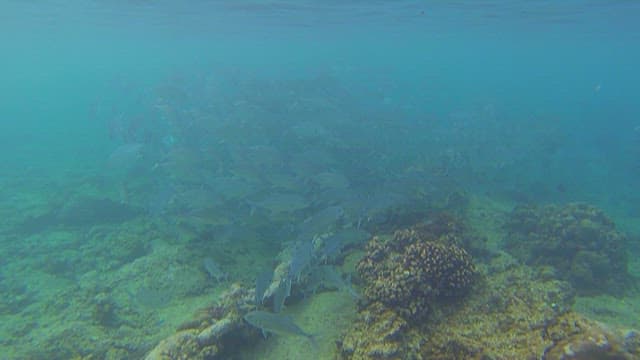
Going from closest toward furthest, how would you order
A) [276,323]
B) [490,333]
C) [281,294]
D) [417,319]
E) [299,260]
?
[490,333] → [417,319] → [276,323] → [281,294] → [299,260]

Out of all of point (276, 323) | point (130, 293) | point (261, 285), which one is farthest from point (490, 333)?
point (130, 293)

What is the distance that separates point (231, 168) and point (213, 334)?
24.8 feet

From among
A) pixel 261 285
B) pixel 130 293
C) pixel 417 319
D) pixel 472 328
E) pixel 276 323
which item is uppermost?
pixel 472 328

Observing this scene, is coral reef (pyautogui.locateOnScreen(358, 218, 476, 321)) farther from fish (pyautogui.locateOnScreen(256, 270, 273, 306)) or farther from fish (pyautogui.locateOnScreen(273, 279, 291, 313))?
fish (pyautogui.locateOnScreen(256, 270, 273, 306))

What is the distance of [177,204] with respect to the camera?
1570 centimetres

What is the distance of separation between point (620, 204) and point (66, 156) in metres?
29.3

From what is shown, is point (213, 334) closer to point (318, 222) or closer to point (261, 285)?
point (261, 285)

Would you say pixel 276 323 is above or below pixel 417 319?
below

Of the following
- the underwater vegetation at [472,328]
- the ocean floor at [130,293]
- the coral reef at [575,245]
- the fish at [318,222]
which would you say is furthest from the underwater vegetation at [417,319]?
the coral reef at [575,245]

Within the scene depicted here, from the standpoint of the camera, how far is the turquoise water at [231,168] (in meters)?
10.7

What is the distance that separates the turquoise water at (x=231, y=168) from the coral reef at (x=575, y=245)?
2.54 meters

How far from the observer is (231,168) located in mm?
13852

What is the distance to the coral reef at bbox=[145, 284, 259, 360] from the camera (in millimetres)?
6648

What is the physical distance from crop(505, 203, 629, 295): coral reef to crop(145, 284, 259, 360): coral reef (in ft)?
26.3
